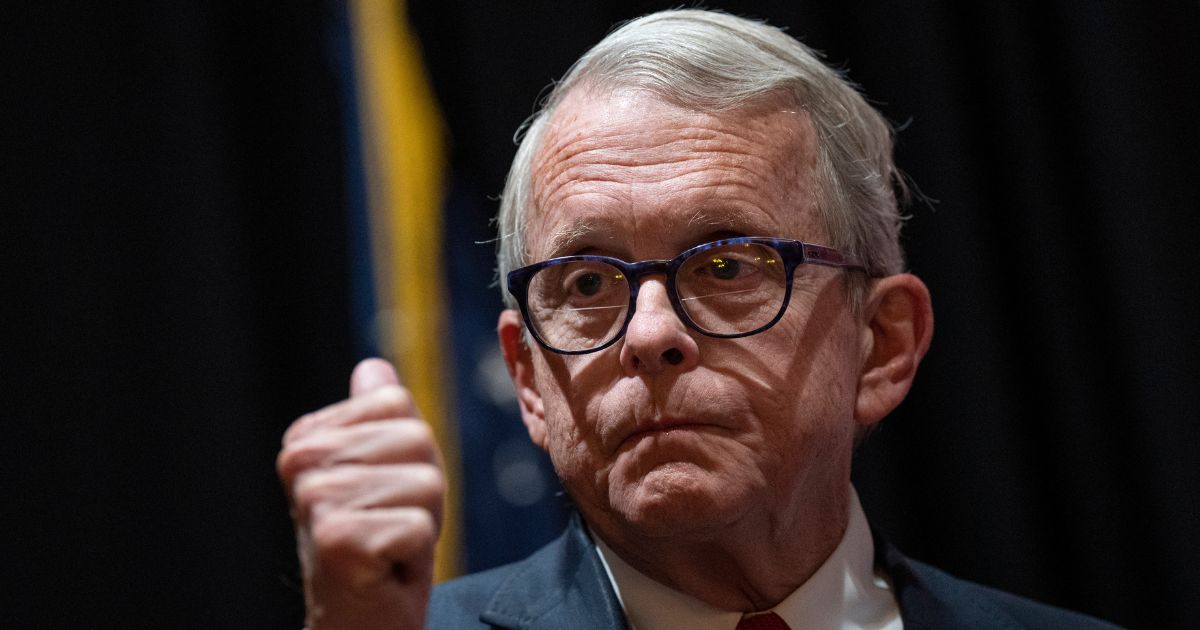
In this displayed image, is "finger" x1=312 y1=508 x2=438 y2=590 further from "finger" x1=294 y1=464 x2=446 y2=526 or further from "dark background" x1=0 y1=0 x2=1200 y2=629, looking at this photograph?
"dark background" x1=0 y1=0 x2=1200 y2=629

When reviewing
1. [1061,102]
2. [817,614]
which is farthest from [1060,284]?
[817,614]

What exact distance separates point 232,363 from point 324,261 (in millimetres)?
282

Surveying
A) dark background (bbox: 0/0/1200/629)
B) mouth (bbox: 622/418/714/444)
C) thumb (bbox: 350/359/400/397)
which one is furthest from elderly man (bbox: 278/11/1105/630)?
dark background (bbox: 0/0/1200/629)

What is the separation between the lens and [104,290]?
2188 millimetres

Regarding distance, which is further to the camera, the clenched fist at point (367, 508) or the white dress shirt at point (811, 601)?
the white dress shirt at point (811, 601)

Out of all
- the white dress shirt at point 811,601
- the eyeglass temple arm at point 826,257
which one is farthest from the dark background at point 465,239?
the eyeglass temple arm at point 826,257

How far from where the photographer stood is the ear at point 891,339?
168cm

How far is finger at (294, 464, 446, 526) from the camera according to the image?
1.08m

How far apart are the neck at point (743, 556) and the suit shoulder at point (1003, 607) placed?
234mm

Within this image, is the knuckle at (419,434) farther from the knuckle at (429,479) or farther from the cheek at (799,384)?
the cheek at (799,384)

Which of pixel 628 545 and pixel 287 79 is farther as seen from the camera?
pixel 287 79

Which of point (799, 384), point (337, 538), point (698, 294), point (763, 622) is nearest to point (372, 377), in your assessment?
point (337, 538)

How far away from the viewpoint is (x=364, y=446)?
3.61 ft

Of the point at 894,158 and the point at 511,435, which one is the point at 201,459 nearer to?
the point at 511,435
